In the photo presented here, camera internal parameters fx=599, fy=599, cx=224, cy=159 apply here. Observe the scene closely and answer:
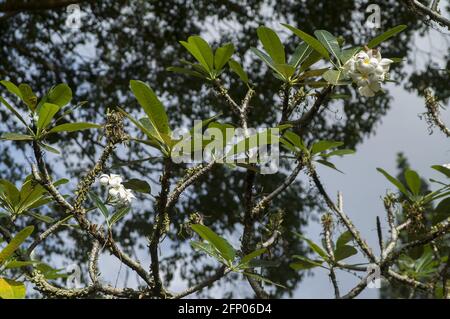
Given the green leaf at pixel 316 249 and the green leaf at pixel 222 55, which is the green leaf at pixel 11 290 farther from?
the green leaf at pixel 316 249

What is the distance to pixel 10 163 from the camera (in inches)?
216

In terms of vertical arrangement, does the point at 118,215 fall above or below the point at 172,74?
below

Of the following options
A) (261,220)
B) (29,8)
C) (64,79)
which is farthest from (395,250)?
(64,79)

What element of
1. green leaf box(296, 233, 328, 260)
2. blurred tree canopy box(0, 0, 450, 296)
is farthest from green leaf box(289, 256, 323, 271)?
blurred tree canopy box(0, 0, 450, 296)

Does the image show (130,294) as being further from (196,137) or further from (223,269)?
(196,137)

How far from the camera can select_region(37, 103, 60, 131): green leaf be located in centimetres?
118

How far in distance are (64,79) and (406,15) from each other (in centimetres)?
302

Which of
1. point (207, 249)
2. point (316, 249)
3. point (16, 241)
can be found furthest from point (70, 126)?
point (316, 249)

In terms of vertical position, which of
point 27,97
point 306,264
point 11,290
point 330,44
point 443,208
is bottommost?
point 11,290

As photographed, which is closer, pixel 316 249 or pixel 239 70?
pixel 239 70

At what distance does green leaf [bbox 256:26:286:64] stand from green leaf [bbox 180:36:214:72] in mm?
136

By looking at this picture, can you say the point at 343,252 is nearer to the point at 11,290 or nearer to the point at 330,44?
the point at 330,44

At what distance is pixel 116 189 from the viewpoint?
135cm

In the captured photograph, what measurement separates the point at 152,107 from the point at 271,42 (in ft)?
1.27
